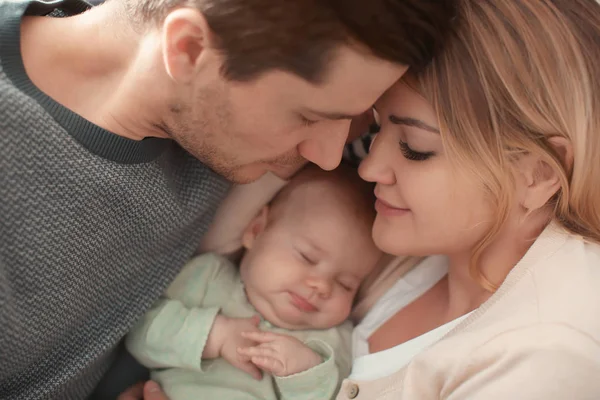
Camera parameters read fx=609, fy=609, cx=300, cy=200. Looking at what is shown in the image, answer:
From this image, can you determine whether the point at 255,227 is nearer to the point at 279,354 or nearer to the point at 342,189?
the point at 342,189

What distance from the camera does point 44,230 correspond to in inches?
44.4

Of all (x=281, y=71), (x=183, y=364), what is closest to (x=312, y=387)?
(x=183, y=364)

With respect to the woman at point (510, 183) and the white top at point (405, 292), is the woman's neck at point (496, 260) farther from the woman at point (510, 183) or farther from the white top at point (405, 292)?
the white top at point (405, 292)

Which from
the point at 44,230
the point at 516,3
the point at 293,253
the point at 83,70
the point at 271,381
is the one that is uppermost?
the point at 516,3

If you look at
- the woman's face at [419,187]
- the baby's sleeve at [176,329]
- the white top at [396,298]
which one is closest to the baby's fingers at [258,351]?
the baby's sleeve at [176,329]

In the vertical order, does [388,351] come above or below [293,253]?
below

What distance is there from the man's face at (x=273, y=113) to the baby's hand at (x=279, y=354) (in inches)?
15.3

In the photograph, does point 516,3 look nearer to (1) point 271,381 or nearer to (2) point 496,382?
(2) point 496,382

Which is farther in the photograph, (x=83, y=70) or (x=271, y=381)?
(x=271, y=381)

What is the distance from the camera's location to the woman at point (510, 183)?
1.08 meters

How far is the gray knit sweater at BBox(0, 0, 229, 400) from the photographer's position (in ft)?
3.58

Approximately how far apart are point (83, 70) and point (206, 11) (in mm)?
337

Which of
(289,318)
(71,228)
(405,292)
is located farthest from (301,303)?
(71,228)

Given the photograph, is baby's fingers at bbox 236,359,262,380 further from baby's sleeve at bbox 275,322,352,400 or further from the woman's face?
the woman's face
